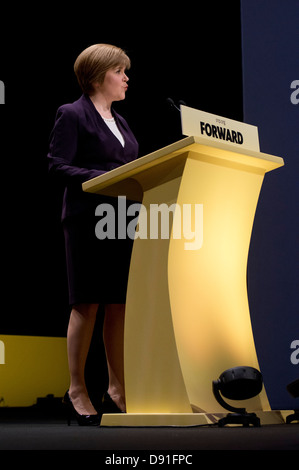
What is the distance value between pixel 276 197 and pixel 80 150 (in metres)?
0.85

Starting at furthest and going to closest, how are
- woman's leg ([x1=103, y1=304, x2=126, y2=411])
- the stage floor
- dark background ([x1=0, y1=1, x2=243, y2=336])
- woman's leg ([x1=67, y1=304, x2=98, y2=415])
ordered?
1. dark background ([x1=0, y1=1, x2=243, y2=336])
2. woman's leg ([x1=103, y1=304, x2=126, y2=411])
3. woman's leg ([x1=67, y1=304, x2=98, y2=415])
4. the stage floor

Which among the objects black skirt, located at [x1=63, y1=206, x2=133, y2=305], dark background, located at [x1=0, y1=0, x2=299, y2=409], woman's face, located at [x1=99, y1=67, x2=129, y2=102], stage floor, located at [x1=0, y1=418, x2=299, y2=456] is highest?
dark background, located at [x1=0, y1=0, x2=299, y2=409]

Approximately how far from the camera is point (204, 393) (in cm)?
137

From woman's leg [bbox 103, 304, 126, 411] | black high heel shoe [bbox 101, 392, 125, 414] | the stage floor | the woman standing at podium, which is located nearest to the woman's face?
the woman standing at podium

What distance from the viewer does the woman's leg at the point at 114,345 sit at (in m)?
1.79

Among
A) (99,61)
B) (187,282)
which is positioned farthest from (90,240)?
(99,61)

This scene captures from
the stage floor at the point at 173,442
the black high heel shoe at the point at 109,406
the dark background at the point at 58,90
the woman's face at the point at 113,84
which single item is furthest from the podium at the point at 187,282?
the dark background at the point at 58,90

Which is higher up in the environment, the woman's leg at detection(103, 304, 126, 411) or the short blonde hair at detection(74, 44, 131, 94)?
the short blonde hair at detection(74, 44, 131, 94)

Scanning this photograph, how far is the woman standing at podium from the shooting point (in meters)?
1.71

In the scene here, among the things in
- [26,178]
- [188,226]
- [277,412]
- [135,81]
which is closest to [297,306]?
[277,412]

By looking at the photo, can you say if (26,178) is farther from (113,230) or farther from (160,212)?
(160,212)

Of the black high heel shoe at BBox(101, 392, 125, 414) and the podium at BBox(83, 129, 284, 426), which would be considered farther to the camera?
the black high heel shoe at BBox(101, 392, 125, 414)

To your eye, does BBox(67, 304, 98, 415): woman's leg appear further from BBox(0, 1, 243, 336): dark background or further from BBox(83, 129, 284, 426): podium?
BBox(0, 1, 243, 336): dark background

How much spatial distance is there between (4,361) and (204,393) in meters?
2.74
